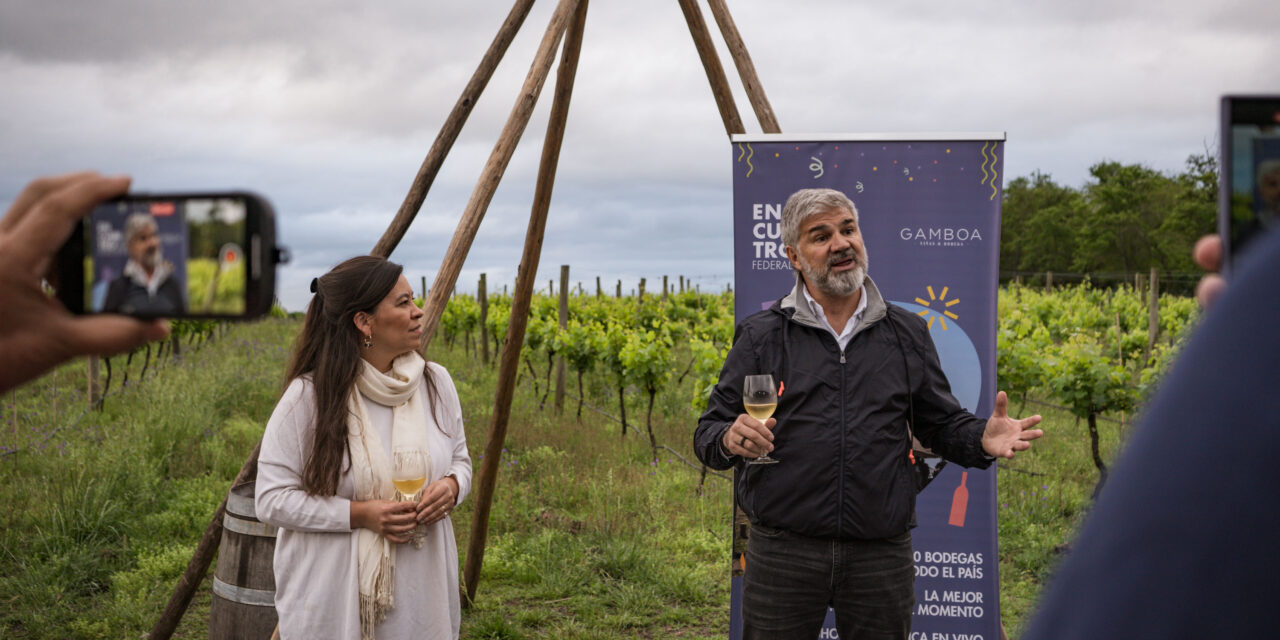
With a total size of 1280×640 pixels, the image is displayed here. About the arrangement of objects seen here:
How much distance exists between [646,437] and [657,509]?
2.13 meters

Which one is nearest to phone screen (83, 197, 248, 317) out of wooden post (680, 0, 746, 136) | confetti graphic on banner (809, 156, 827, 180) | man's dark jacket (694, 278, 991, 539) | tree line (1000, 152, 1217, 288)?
man's dark jacket (694, 278, 991, 539)

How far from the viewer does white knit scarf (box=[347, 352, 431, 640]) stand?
257cm

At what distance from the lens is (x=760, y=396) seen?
8.37ft

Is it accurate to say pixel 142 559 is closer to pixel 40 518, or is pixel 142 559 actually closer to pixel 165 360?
pixel 40 518

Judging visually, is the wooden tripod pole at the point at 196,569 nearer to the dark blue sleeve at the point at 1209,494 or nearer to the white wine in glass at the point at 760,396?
the white wine in glass at the point at 760,396

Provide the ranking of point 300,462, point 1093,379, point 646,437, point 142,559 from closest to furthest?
point 300,462, point 142,559, point 1093,379, point 646,437

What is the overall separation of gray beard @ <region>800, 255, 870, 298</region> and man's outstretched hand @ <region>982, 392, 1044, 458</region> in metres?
0.55

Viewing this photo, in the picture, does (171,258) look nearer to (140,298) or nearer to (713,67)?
(140,298)

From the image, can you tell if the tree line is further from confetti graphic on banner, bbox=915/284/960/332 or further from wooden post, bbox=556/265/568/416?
confetti graphic on banner, bbox=915/284/960/332

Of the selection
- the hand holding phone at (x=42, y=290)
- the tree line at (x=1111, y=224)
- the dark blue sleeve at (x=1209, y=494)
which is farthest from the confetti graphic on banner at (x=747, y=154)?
the tree line at (x=1111, y=224)

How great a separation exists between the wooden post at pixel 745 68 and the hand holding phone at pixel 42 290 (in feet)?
10.7

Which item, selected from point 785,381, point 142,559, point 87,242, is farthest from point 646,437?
point 87,242

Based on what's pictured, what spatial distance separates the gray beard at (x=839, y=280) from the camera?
2.82m

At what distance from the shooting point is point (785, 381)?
9.08ft
